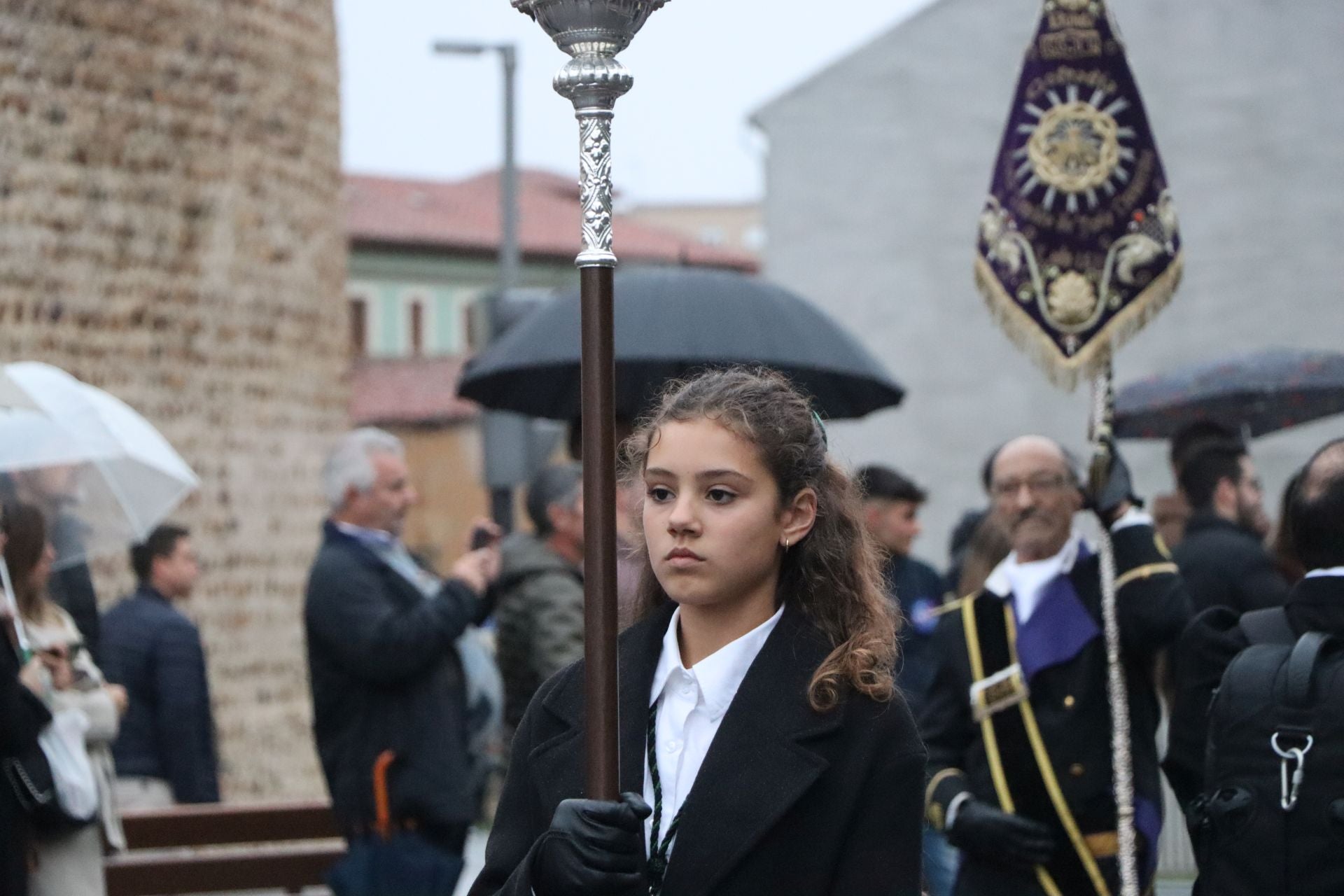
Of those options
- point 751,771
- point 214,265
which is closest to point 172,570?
point 214,265

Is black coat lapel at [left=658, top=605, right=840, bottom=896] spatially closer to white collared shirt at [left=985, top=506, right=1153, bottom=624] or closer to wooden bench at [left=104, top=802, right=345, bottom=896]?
white collared shirt at [left=985, top=506, right=1153, bottom=624]

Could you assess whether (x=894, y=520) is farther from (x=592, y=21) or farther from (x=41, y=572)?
(x=592, y=21)

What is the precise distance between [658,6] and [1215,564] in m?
3.92

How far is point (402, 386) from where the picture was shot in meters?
41.5

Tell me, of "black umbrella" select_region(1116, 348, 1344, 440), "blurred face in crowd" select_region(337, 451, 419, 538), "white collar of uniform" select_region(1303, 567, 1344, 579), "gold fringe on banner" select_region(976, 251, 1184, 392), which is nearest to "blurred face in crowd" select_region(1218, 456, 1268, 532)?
"black umbrella" select_region(1116, 348, 1344, 440)

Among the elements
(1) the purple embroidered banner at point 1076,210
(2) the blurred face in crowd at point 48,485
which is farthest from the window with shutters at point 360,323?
(1) the purple embroidered banner at point 1076,210

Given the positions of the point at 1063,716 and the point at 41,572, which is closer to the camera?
the point at 1063,716

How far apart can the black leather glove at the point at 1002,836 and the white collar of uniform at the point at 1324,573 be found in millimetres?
1215

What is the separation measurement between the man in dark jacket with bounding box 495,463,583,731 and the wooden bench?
1.39 meters

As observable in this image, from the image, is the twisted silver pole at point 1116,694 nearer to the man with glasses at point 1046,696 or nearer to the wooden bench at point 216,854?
the man with glasses at point 1046,696

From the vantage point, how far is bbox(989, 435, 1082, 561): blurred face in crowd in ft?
17.5

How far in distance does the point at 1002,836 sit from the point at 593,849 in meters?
2.60

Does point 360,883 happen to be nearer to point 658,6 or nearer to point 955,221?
point 658,6

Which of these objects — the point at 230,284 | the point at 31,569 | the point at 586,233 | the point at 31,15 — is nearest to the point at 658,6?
the point at 586,233
